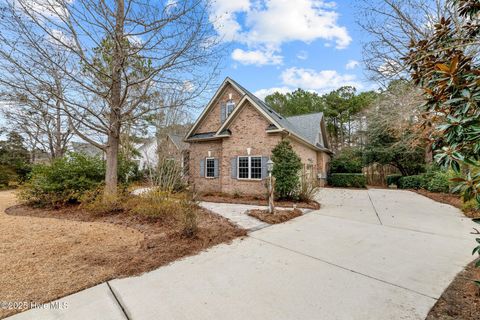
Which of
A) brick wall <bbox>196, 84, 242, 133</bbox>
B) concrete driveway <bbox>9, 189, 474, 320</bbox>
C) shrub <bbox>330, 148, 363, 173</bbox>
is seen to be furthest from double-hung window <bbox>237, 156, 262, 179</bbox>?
shrub <bbox>330, 148, 363, 173</bbox>

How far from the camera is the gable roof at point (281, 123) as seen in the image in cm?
1210

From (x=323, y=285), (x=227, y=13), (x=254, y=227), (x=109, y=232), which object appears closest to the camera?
(x=323, y=285)

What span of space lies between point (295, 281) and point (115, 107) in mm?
8060

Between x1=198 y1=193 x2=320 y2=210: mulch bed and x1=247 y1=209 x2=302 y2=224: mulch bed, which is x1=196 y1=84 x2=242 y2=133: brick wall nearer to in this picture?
x1=198 y1=193 x2=320 y2=210: mulch bed

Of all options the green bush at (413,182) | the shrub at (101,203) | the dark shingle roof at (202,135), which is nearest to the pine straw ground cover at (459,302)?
the shrub at (101,203)

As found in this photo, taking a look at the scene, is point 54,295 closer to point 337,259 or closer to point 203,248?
point 203,248

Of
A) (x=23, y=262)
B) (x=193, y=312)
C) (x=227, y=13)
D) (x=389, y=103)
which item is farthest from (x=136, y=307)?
(x=389, y=103)

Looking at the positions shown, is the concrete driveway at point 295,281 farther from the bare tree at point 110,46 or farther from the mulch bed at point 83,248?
the bare tree at point 110,46

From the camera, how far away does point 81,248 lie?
468cm

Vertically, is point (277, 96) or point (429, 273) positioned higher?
point (277, 96)

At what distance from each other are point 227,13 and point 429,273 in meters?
8.30

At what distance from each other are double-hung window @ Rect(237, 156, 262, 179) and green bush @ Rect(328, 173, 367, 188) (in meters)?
10.7

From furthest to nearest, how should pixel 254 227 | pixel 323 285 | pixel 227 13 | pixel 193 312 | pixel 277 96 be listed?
pixel 277 96
pixel 227 13
pixel 254 227
pixel 323 285
pixel 193 312

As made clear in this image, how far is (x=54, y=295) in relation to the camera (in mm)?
2941
